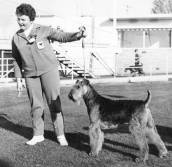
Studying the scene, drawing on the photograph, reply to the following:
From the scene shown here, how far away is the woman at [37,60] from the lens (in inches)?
240

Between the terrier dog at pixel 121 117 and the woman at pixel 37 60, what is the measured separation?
23.2 inches

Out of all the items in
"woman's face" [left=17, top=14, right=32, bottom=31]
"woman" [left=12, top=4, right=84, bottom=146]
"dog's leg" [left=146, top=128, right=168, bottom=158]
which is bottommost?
"dog's leg" [left=146, top=128, right=168, bottom=158]

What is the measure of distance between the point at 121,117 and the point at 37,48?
1579 millimetres

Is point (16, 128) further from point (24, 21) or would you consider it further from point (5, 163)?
point (24, 21)

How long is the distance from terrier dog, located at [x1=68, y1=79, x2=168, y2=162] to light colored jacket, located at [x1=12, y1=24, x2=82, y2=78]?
0.67m

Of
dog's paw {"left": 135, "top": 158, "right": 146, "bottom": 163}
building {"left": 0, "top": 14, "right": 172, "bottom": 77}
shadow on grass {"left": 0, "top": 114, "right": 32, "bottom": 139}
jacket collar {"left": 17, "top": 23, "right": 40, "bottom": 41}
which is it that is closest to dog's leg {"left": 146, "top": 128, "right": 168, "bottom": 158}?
dog's paw {"left": 135, "top": 158, "right": 146, "bottom": 163}

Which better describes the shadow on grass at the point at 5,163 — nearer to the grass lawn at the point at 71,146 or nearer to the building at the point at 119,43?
the grass lawn at the point at 71,146

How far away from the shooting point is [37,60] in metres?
6.19

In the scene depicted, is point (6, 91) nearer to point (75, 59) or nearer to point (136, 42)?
point (75, 59)

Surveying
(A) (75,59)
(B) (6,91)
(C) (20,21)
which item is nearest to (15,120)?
(C) (20,21)

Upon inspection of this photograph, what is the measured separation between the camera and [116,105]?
18.6 feet

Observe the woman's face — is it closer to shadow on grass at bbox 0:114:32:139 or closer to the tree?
shadow on grass at bbox 0:114:32:139

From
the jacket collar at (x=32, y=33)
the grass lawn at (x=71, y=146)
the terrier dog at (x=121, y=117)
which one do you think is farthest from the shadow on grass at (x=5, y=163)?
the jacket collar at (x=32, y=33)

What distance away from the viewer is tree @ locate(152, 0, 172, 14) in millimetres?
57375
